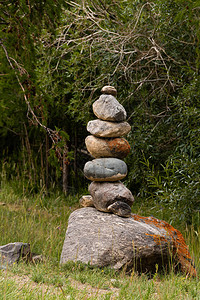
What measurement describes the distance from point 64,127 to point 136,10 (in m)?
3.04

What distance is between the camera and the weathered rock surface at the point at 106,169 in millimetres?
4562

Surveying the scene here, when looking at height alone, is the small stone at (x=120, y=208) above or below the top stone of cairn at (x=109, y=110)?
below

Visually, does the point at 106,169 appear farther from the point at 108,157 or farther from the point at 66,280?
the point at 66,280

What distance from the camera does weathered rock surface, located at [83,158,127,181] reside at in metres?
4.56

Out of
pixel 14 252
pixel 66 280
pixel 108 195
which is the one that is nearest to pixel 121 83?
pixel 108 195

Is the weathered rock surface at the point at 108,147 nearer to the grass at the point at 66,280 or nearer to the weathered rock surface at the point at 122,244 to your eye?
the weathered rock surface at the point at 122,244

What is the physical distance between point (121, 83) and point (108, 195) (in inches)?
122

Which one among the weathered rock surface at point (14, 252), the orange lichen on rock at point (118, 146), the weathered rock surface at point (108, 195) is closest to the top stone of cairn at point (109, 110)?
the orange lichen on rock at point (118, 146)

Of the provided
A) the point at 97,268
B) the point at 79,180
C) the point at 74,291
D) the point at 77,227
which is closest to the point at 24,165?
the point at 79,180

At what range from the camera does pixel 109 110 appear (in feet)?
15.1

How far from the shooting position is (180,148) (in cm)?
581

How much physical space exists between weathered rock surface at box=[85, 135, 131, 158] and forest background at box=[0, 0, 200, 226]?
0.35m

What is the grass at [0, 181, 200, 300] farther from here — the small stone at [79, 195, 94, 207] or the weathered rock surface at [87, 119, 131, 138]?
the weathered rock surface at [87, 119, 131, 138]

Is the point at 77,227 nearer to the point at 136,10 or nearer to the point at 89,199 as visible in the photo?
the point at 89,199
